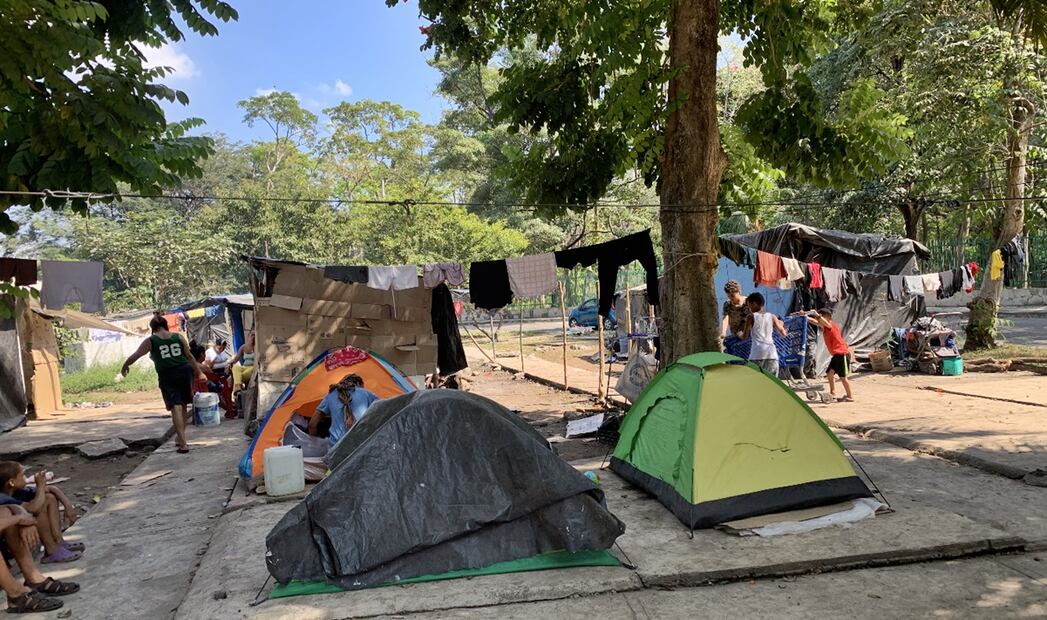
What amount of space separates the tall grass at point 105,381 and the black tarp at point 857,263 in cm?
1622

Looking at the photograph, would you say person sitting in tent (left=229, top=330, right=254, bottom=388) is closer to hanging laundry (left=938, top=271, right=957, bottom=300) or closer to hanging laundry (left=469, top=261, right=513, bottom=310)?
hanging laundry (left=469, top=261, right=513, bottom=310)

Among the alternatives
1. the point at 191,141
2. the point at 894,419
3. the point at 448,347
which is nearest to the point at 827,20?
the point at 894,419

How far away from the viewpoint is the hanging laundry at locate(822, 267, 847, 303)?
501 inches

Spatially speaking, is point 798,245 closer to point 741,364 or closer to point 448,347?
point 448,347

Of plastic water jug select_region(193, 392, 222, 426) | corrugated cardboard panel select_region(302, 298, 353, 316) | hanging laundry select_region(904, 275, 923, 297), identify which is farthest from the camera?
hanging laundry select_region(904, 275, 923, 297)

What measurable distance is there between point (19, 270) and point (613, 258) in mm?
6803

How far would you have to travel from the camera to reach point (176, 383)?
8578 millimetres

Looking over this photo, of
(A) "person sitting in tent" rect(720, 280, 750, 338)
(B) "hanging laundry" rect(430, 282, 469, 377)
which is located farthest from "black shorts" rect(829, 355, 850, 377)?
(B) "hanging laundry" rect(430, 282, 469, 377)

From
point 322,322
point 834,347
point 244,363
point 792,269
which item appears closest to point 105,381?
point 244,363

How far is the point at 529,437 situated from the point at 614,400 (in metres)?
6.72

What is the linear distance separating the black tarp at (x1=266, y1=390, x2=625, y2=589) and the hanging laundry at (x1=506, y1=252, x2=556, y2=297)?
184 inches

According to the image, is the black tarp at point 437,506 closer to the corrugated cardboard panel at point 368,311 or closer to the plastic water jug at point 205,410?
the corrugated cardboard panel at point 368,311

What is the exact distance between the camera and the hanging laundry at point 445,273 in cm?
954

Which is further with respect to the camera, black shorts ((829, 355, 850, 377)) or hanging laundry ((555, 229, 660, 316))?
black shorts ((829, 355, 850, 377))
